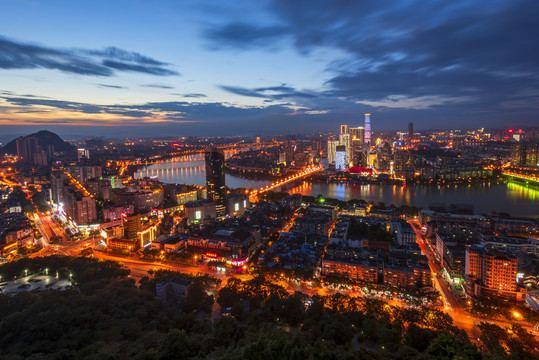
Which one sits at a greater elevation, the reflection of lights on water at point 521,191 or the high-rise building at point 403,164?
the high-rise building at point 403,164

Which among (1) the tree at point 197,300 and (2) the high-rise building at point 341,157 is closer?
(1) the tree at point 197,300

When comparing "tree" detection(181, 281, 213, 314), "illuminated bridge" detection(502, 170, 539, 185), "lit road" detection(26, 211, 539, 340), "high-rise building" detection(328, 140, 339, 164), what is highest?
"high-rise building" detection(328, 140, 339, 164)

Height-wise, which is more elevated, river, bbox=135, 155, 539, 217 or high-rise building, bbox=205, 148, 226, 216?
high-rise building, bbox=205, 148, 226, 216

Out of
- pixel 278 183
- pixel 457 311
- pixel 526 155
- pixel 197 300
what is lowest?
pixel 457 311

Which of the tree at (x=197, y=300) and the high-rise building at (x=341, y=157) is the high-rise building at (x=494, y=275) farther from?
the high-rise building at (x=341, y=157)

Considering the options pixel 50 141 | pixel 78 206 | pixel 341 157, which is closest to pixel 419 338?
pixel 78 206

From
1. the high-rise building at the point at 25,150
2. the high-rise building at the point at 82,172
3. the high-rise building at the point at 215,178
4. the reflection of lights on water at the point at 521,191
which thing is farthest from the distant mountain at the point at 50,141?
the reflection of lights on water at the point at 521,191

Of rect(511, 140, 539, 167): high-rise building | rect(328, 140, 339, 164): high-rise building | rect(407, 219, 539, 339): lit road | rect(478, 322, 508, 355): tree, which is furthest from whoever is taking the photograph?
rect(328, 140, 339, 164): high-rise building

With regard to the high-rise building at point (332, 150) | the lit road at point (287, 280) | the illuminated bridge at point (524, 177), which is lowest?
the lit road at point (287, 280)

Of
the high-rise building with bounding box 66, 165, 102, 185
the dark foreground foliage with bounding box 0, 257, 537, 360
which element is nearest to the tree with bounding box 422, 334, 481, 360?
the dark foreground foliage with bounding box 0, 257, 537, 360

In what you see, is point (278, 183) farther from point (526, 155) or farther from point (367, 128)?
point (367, 128)

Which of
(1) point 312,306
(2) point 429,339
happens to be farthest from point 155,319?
(2) point 429,339

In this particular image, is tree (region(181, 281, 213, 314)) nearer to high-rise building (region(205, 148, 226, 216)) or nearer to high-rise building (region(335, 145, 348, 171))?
high-rise building (region(205, 148, 226, 216))
